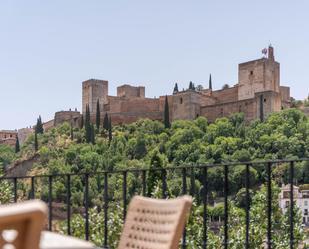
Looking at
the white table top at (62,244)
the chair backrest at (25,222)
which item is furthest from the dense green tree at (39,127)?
the chair backrest at (25,222)

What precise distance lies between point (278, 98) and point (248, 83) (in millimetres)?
4428

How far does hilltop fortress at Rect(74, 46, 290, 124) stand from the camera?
50906mm

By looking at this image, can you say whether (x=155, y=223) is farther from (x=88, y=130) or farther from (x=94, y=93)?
(x=94, y=93)

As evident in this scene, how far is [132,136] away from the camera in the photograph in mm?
55625

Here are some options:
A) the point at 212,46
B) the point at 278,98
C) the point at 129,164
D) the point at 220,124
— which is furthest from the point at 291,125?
the point at 129,164

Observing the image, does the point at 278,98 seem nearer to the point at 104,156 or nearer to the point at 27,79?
the point at 104,156

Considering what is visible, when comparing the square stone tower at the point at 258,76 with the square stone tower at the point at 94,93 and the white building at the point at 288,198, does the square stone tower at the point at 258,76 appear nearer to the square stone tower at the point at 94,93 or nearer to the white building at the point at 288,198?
the white building at the point at 288,198

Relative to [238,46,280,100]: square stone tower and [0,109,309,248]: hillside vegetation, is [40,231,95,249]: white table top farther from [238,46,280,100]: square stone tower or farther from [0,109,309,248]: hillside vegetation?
[238,46,280,100]: square stone tower

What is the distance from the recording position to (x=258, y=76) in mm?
52625

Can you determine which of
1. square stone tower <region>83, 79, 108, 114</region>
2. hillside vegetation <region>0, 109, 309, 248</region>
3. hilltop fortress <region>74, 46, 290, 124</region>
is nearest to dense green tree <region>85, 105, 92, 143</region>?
hillside vegetation <region>0, 109, 309, 248</region>

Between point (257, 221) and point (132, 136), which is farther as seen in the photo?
point (132, 136)

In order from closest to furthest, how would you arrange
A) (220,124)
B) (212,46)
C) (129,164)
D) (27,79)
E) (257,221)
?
(257,221), (27,79), (212,46), (129,164), (220,124)

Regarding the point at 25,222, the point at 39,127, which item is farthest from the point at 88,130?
the point at 25,222

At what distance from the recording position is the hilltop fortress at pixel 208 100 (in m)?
51.1
